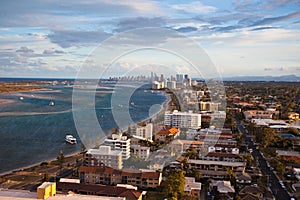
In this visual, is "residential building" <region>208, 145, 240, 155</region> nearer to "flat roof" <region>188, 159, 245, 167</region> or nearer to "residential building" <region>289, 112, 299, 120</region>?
"flat roof" <region>188, 159, 245, 167</region>

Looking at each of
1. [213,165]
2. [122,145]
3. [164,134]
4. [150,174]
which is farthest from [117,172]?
[164,134]

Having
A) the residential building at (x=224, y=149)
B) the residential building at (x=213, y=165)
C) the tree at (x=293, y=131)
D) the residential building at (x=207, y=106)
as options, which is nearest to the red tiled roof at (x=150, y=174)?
the residential building at (x=213, y=165)

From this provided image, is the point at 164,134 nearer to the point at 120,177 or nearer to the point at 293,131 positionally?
the point at 120,177

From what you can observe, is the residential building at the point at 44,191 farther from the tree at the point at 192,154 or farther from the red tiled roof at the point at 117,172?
the tree at the point at 192,154

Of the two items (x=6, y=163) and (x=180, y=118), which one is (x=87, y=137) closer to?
(x=6, y=163)

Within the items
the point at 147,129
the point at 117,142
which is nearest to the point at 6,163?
the point at 117,142

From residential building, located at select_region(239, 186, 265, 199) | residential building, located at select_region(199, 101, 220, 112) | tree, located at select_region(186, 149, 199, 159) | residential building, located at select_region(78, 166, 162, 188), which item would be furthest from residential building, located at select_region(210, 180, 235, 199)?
residential building, located at select_region(199, 101, 220, 112)
